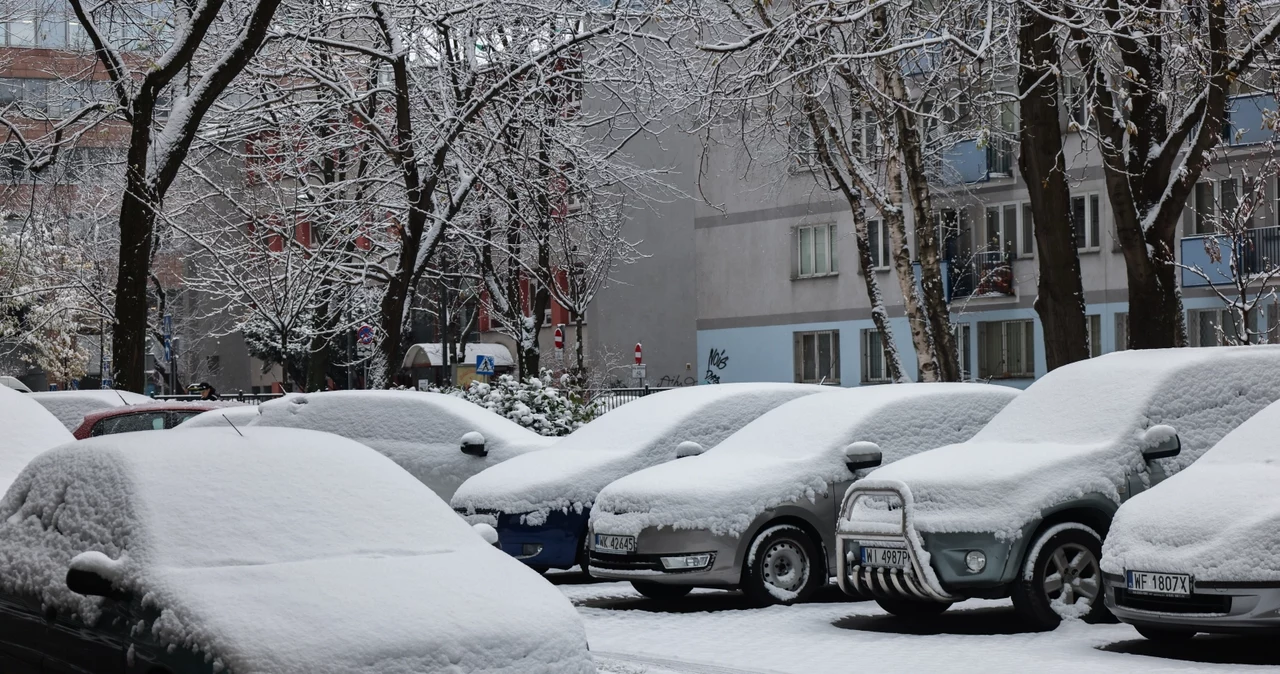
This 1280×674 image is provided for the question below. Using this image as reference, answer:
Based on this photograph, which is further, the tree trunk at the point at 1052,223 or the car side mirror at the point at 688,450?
the tree trunk at the point at 1052,223

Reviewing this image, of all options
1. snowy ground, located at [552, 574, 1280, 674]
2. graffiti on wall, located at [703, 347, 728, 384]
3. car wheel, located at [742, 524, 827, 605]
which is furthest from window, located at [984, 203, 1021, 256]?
car wheel, located at [742, 524, 827, 605]

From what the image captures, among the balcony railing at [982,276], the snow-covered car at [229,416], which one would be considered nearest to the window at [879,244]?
the balcony railing at [982,276]

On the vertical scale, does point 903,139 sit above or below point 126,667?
above

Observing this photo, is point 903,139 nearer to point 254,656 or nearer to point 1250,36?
point 1250,36

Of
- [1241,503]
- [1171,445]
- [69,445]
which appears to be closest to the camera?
[69,445]

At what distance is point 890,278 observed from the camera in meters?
47.4

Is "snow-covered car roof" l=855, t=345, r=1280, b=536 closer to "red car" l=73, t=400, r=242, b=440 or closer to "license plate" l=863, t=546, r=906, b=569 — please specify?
"license plate" l=863, t=546, r=906, b=569

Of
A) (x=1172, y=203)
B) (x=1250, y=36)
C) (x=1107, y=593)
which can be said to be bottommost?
(x=1107, y=593)

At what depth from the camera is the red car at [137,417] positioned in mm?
19156

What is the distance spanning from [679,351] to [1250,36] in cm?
4327

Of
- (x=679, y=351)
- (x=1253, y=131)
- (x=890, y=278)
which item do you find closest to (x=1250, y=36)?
(x=1253, y=131)

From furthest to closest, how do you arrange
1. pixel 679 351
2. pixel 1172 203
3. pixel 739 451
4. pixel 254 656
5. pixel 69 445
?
1. pixel 679 351
2. pixel 1172 203
3. pixel 739 451
4. pixel 69 445
5. pixel 254 656

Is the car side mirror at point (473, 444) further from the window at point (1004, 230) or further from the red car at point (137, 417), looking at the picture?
the window at point (1004, 230)

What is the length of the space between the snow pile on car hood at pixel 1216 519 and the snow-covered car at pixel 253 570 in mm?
4345
